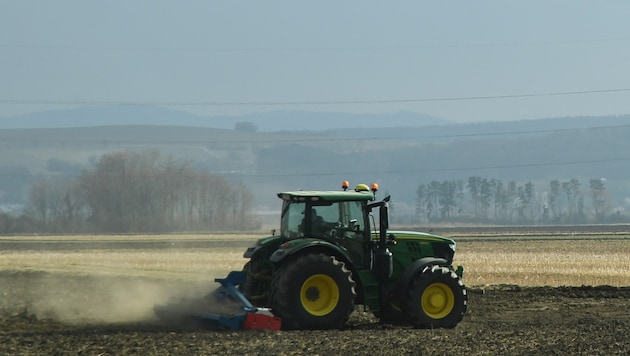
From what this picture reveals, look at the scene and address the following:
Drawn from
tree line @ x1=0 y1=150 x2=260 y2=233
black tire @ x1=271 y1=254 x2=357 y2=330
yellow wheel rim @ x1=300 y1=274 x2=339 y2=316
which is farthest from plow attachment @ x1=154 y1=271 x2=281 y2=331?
tree line @ x1=0 y1=150 x2=260 y2=233

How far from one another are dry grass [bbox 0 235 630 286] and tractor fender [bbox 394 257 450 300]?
32.3 ft

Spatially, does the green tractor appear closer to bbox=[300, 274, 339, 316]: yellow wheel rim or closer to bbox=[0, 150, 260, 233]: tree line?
bbox=[300, 274, 339, 316]: yellow wheel rim

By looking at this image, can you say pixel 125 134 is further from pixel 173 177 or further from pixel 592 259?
pixel 592 259

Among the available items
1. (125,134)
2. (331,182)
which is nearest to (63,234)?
(331,182)

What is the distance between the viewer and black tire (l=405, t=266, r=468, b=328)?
17125 millimetres

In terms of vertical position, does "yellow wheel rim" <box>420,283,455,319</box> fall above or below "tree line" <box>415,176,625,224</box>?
below

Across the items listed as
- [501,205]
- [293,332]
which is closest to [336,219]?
[293,332]

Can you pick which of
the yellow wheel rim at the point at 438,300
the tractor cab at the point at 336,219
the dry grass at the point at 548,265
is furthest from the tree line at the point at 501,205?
the tractor cab at the point at 336,219

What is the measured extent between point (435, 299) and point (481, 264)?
64.3 feet

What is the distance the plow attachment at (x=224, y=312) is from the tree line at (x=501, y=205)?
135373mm

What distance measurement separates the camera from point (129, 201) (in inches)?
2613

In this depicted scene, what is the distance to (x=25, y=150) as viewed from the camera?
101 meters

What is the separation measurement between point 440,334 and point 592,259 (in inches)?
1038

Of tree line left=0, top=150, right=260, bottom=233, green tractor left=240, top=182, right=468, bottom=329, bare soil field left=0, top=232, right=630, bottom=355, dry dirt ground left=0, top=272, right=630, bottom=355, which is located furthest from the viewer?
tree line left=0, top=150, right=260, bottom=233
